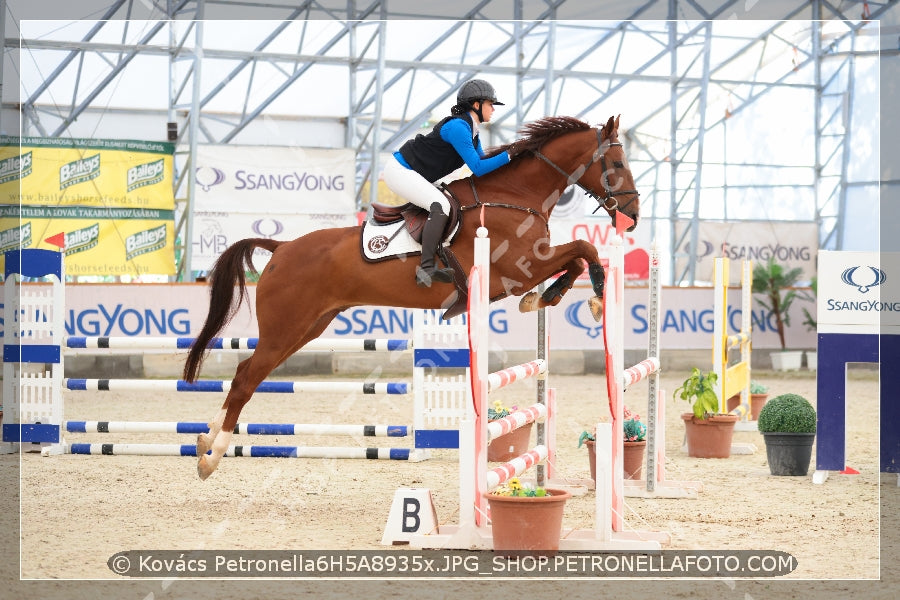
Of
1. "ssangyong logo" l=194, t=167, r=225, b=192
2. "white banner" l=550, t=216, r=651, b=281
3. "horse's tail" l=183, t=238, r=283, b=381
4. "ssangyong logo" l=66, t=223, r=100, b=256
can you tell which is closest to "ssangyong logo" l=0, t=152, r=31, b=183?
"ssangyong logo" l=66, t=223, r=100, b=256

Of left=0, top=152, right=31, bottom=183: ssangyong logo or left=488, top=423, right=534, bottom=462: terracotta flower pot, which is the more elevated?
left=0, top=152, right=31, bottom=183: ssangyong logo

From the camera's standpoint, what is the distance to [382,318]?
11.8m

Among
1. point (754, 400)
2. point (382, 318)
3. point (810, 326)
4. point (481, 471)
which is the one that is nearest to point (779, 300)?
point (810, 326)

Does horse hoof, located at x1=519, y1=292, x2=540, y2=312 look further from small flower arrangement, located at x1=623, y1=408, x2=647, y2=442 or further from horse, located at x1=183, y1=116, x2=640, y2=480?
small flower arrangement, located at x1=623, y1=408, x2=647, y2=442

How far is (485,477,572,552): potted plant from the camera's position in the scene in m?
3.67

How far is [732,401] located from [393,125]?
12.0 m

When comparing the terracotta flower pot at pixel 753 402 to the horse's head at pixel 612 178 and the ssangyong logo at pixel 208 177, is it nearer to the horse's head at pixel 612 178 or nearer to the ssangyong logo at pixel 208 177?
the horse's head at pixel 612 178

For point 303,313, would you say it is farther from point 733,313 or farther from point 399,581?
point 733,313

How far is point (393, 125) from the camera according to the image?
62.5 ft

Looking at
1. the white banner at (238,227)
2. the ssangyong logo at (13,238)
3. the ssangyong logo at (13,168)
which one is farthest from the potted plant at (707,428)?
the ssangyong logo at (13,168)

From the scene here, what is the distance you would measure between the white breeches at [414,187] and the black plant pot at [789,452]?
105 inches

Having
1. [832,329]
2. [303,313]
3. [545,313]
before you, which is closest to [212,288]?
[303,313]

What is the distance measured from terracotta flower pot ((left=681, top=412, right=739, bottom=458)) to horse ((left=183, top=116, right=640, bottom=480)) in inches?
93.7

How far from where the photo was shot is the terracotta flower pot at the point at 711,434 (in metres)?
6.61
